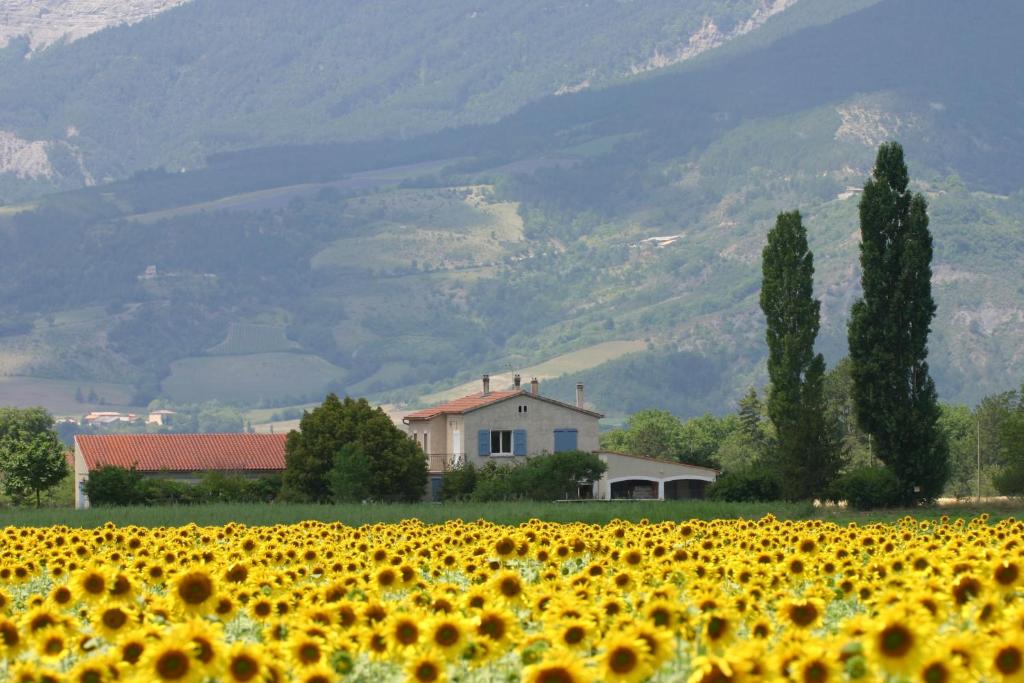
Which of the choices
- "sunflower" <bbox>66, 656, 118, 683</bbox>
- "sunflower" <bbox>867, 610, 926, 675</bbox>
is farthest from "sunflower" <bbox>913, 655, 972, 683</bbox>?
"sunflower" <bbox>66, 656, 118, 683</bbox>

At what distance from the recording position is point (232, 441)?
12619 centimetres

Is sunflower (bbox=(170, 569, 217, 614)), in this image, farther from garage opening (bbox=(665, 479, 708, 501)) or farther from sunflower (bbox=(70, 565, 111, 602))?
garage opening (bbox=(665, 479, 708, 501))

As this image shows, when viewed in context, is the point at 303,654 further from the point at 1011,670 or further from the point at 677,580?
the point at 677,580

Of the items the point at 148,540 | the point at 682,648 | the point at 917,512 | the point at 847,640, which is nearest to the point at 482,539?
the point at 148,540

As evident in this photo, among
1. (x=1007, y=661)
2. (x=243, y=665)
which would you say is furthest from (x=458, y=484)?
(x=1007, y=661)

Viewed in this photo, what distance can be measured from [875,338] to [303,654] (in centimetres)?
6279

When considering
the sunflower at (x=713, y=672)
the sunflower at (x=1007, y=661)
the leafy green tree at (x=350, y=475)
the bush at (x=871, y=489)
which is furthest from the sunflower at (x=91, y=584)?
the leafy green tree at (x=350, y=475)

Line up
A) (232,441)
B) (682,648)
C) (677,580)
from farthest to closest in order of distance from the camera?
(232,441), (677,580), (682,648)

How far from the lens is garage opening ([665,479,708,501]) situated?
120 m

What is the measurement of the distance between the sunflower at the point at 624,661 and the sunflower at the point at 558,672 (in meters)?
0.28

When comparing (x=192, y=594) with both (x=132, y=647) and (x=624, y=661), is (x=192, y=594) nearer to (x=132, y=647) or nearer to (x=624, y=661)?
(x=132, y=647)

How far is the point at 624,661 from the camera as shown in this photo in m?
12.2

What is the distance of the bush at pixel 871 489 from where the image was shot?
→ 71.9m

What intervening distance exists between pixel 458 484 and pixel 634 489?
24.9m
